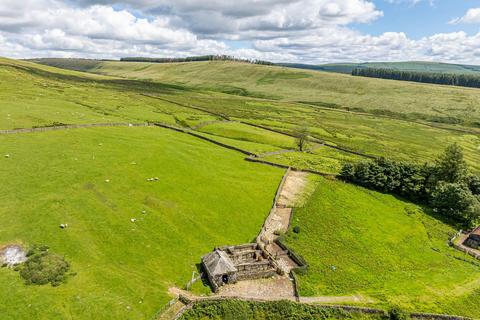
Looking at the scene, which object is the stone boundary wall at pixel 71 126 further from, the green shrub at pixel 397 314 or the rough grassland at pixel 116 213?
the green shrub at pixel 397 314

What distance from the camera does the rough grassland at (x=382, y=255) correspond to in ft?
145

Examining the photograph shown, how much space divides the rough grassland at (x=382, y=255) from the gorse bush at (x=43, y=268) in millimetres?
30014

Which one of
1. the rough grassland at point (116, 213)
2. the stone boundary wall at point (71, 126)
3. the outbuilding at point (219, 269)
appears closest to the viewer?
the rough grassland at point (116, 213)

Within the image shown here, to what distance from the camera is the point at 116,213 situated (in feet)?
159

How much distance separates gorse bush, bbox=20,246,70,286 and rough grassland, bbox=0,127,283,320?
0.81 m

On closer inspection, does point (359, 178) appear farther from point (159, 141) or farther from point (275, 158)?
point (159, 141)

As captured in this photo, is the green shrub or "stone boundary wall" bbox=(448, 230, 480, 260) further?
"stone boundary wall" bbox=(448, 230, 480, 260)


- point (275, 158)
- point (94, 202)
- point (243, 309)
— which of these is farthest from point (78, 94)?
Result: point (243, 309)

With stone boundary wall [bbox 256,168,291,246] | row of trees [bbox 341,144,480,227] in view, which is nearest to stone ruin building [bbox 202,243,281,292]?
stone boundary wall [bbox 256,168,291,246]

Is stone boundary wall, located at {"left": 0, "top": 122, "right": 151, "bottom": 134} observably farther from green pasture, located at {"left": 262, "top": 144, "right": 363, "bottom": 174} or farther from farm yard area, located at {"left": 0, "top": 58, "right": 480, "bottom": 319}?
green pasture, located at {"left": 262, "top": 144, "right": 363, "bottom": 174}

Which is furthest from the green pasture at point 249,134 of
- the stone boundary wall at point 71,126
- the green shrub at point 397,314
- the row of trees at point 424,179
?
the green shrub at point 397,314

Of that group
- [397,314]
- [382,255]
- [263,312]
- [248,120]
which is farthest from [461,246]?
[248,120]

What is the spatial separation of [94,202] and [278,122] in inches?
4628

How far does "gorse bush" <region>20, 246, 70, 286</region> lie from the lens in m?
34.5
